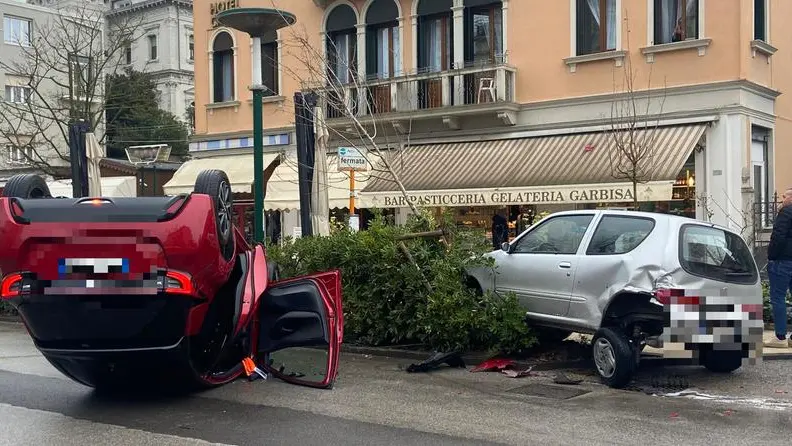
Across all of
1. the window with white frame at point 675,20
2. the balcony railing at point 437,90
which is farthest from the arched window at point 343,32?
the window with white frame at point 675,20

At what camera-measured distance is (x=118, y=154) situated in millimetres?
55500

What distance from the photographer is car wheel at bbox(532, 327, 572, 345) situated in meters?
10.1

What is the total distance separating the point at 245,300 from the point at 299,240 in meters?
3.69

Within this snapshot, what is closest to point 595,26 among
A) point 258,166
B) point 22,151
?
point 258,166

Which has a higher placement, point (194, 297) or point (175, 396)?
point (194, 297)

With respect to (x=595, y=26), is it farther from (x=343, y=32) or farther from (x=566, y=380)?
(x=566, y=380)

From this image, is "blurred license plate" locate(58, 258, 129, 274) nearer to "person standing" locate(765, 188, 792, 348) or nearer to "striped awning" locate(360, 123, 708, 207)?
"person standing" locate(765, 188, 792, 348)

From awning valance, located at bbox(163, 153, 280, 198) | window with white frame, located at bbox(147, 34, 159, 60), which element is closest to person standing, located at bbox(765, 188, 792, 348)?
awning valance, located at bbox(163, 153, 280, 198)

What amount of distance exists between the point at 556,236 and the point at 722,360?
2123mm

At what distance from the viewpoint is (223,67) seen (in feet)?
85.3

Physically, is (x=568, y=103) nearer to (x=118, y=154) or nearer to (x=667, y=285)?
(x=667, y=285)

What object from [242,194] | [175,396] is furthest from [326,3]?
[175,396]

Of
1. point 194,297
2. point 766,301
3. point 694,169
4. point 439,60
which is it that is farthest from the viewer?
point 439,60

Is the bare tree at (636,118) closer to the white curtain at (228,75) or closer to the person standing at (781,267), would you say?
the person standing at (781,267)
